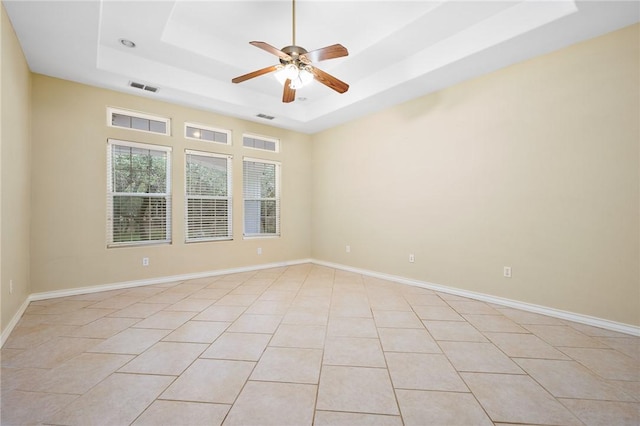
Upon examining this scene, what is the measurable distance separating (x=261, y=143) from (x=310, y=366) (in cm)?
440

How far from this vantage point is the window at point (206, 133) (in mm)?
4625

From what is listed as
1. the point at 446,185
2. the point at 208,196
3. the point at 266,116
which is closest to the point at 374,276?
the point at 446,185

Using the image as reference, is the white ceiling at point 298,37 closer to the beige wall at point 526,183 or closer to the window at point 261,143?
the beige wall at point 526,183

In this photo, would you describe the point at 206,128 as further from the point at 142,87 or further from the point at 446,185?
the point at 446,185

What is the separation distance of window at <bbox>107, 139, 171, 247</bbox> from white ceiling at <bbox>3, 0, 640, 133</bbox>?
85 cm

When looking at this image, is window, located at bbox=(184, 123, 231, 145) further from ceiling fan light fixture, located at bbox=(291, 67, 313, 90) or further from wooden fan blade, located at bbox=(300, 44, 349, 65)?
wooden fan blade, located at bbox=(300, 44, 349, 65)

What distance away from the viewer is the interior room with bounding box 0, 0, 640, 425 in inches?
69.5

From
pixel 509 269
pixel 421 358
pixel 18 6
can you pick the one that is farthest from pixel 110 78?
pixel 509 269

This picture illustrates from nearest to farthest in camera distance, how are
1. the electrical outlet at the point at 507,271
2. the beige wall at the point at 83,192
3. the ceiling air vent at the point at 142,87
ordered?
the electrical outlet at the point at 507,271, the beige wall at the point at 83,192, the ceiling air vent at the point at 142,87

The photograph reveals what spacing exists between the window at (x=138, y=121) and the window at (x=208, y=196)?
499mm

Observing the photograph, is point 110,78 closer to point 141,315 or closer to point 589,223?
point 141,315

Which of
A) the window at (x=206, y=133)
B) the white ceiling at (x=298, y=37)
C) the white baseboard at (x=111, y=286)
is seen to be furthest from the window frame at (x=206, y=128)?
the white baseboard at (x=111, y=286)

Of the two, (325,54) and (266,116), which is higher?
(266,116)

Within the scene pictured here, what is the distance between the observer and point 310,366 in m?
1.98
